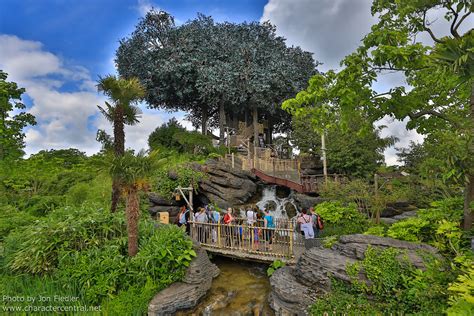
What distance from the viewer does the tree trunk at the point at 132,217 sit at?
26.7 ft

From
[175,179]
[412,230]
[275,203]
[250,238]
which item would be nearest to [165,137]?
[175,179]

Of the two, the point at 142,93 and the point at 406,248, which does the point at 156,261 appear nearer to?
the point at 142,93

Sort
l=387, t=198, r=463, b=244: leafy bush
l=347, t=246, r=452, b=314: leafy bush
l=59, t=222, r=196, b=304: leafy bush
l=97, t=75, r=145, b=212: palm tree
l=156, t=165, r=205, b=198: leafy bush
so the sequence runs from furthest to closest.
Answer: l=156, t=165, r=205, b=198: leafy bush, l=97, t=75, r=145, b=212: palm tree, l=59, t=222, r=196, b=304: leafy bush, l=387, t=198, r=463, b=244: leafy bush, l=347, t=246, r=452, b=314: leafy bush

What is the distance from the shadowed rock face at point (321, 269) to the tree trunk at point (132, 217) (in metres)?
4.46

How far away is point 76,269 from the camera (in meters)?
7.57

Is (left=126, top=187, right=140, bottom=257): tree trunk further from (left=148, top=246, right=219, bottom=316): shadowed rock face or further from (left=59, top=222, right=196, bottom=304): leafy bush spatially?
(left=148, top=246, right=219, bottom=316): shadowed rock face

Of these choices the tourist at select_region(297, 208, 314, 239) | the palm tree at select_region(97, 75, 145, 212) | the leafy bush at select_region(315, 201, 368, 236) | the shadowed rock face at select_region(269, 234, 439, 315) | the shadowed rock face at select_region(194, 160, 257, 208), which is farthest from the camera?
the shadowed rock face at select_region(194, 160, 257, 208)

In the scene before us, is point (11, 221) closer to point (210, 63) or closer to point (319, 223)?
point (319, 223)

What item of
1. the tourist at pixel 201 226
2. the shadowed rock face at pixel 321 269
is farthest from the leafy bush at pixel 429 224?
the tourist at pixel 201 226

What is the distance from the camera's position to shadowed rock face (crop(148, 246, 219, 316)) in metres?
7.16

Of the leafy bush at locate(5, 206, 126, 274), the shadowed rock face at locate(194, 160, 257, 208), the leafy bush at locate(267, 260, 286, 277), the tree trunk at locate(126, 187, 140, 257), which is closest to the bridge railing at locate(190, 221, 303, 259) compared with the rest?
the leafy bush at locate(267, 260, 286, 277)

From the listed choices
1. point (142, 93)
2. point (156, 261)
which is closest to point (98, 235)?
point (156, 261)

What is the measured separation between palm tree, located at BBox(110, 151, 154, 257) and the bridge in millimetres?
2347

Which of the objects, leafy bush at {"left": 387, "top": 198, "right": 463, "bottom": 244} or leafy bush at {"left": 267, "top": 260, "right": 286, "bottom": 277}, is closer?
leafy bush at {"left": 387, "top": 198, "right": 463, "bottom": 244}
